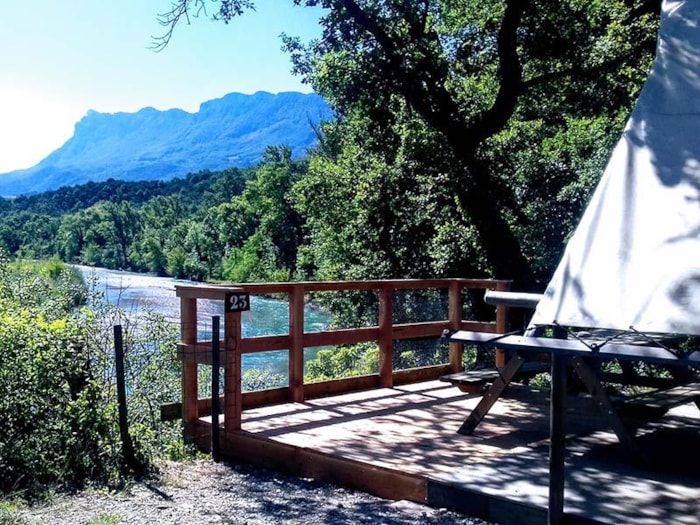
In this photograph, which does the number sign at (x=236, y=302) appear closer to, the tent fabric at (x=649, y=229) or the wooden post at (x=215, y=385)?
the wooden post at (x=215, y=385)

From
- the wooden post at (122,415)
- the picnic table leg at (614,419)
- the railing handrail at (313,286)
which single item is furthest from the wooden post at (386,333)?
the picnic table leg at (614,419)

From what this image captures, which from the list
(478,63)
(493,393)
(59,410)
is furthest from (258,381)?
(478,63)

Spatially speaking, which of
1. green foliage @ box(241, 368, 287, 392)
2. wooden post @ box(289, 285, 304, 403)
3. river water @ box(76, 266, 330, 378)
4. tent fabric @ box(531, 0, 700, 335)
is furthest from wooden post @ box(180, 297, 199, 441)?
river water @ box(76, 266, 330, 378)

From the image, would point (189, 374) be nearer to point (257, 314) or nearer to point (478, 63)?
point (478, 63)

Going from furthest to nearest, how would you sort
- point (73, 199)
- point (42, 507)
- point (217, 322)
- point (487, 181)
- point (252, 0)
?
1. point (73, 199)
2. point (487, 181)
3. point (252, 0)
4. point (217, 322)
5. point (42, 507)

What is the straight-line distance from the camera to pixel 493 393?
548 centimetres

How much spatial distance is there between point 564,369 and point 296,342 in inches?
142

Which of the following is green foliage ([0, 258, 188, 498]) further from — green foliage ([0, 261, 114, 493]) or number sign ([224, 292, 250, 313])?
number sign ([224, 292, 250, 313])

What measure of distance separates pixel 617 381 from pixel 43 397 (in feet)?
14.4

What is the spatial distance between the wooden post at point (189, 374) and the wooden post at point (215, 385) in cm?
45

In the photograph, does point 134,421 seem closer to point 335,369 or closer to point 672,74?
point 672,74

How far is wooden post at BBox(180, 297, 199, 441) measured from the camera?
20.2ft

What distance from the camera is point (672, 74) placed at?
369cm

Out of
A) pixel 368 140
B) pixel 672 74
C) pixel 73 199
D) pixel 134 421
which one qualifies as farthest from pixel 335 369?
pixel 73 199
